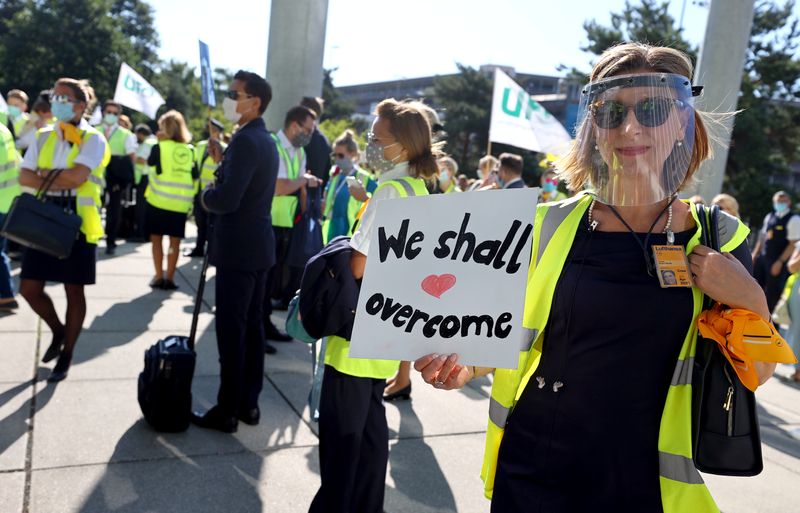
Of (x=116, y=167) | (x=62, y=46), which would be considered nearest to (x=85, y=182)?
(x=116, y=167)

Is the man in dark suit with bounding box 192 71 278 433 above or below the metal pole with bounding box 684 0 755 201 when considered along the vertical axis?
below

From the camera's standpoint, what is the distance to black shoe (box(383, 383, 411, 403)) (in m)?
4.96

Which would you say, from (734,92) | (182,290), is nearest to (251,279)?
(182,290)

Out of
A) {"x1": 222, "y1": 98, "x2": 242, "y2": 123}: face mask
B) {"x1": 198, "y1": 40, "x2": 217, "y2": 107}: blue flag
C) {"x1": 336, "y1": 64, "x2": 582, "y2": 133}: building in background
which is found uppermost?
{"x1": 336, "y1": 64, "x2": 582, "y2": 133}: building in background

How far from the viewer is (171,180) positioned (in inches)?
308

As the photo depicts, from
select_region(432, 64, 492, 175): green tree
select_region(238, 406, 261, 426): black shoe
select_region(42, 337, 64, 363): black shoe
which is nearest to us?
select_region(238, 406, 261, 426): black shoe

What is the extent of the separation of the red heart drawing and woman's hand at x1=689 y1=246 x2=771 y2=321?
0.58 m

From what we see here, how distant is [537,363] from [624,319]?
10.6 inches

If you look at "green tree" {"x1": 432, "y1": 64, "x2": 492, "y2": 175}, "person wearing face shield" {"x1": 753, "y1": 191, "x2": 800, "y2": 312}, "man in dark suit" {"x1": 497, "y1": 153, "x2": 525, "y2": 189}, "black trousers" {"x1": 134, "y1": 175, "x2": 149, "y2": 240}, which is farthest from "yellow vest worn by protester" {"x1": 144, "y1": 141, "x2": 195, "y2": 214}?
"green tree" {"x1": 432, "y1": 64, "x2": 492, "y2": 175}

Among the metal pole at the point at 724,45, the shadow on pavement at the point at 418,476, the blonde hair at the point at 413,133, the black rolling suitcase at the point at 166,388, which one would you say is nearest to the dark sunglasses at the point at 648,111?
the blonde hair at the point at 413,133

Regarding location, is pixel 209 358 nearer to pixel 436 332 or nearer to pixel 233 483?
pixel 233 483

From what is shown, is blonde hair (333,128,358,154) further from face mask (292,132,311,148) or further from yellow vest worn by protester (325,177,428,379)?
yellow vest worn by protester (325,177,428,379)

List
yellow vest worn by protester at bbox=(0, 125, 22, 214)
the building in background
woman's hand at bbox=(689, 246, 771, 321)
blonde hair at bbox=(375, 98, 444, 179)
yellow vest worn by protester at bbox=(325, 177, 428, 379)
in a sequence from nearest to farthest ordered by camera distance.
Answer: woman's hand at bbox=(689, 246, 771, 321)
yellow vest worn by protester at bbox=(325, 177, 428, 379)
blonde hair at bbox=(375, 98, 444, 179)
yellow vest worn by protester at bbox=(0, 125, 22, 214)
the building in background

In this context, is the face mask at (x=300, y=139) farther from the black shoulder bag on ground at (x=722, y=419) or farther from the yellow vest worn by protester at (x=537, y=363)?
the black shoulder bag on ground at (x=722, y=419)
